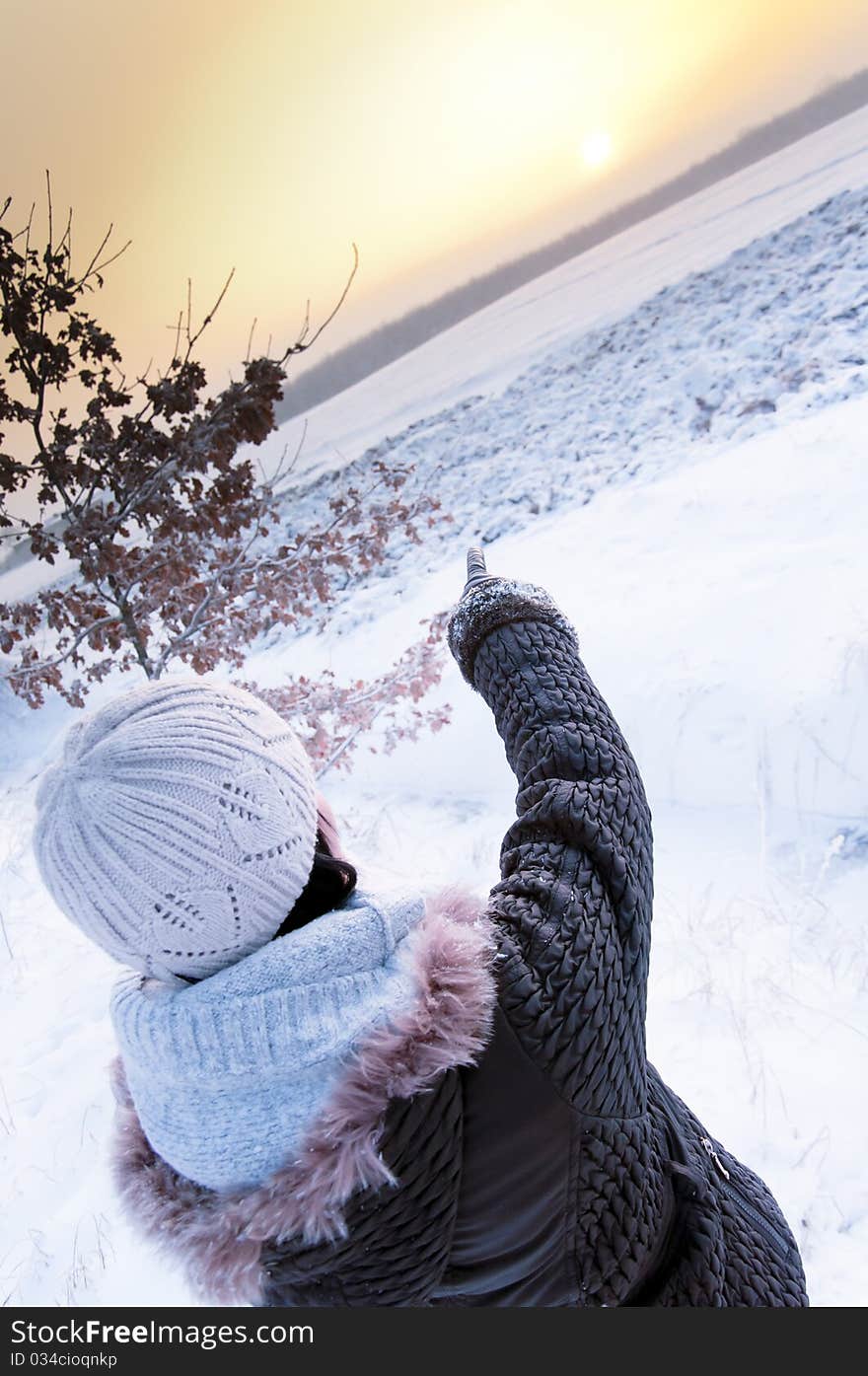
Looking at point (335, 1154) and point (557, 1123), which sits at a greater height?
point (335, 1154)

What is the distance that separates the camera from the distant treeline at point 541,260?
2.89 metres

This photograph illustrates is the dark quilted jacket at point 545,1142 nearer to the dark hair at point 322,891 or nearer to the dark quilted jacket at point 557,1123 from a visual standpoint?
the dark quilted jacket at point 557,1123

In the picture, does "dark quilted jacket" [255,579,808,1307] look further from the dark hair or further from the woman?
the dark hair

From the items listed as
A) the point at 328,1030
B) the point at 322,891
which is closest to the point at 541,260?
A: the point at 322,891

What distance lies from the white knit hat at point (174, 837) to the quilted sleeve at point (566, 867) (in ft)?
0.80

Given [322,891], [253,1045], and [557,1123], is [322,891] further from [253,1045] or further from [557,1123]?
[557,1123]

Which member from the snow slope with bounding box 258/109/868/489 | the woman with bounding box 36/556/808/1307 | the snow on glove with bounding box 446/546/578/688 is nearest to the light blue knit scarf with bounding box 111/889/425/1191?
the woman with bounding box 36/556/808/1307

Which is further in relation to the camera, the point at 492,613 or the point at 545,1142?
the point at 492,613

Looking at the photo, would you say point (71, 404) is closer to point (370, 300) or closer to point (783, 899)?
point (370, 300)

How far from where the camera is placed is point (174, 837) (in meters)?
0.60

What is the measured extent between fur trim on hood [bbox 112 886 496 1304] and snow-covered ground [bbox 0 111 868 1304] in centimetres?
96

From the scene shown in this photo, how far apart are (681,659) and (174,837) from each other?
9.04ft

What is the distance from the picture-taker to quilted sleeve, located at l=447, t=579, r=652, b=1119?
28.5 inches

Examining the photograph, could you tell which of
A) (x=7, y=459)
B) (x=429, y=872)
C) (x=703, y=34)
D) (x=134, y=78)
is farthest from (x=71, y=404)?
(x=703, y=34)
